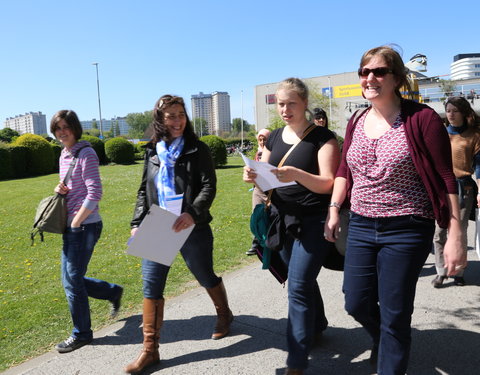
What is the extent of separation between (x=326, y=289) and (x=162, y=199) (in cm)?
234

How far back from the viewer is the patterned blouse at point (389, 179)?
2.27 meters

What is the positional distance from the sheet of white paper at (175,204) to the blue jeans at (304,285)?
87 cm

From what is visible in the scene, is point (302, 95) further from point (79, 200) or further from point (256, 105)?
point (256, 105)

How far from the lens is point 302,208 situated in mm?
2791

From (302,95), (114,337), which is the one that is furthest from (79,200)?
(302,95)

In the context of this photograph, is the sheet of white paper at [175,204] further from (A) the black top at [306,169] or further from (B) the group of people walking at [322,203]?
(A) the black top at [306,169]

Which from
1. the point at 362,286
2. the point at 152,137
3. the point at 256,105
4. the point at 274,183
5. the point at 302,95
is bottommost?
the point at 362,286

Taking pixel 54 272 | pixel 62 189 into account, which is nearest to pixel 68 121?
pixel 62 189

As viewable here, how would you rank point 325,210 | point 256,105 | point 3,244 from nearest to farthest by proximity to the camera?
point 325,210 → point 3,244 → point 256,105

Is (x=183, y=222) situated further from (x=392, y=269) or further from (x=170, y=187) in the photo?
(x=392, y=269)

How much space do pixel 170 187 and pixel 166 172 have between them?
0.38 ft

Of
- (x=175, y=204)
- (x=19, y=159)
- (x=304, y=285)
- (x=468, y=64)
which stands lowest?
(x=304, y=285)

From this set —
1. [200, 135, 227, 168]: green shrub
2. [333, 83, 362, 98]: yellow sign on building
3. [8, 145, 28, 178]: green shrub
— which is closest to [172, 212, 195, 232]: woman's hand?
[200, 135, 227, 168]: green shrub

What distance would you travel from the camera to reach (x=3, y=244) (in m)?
→ 8.01
